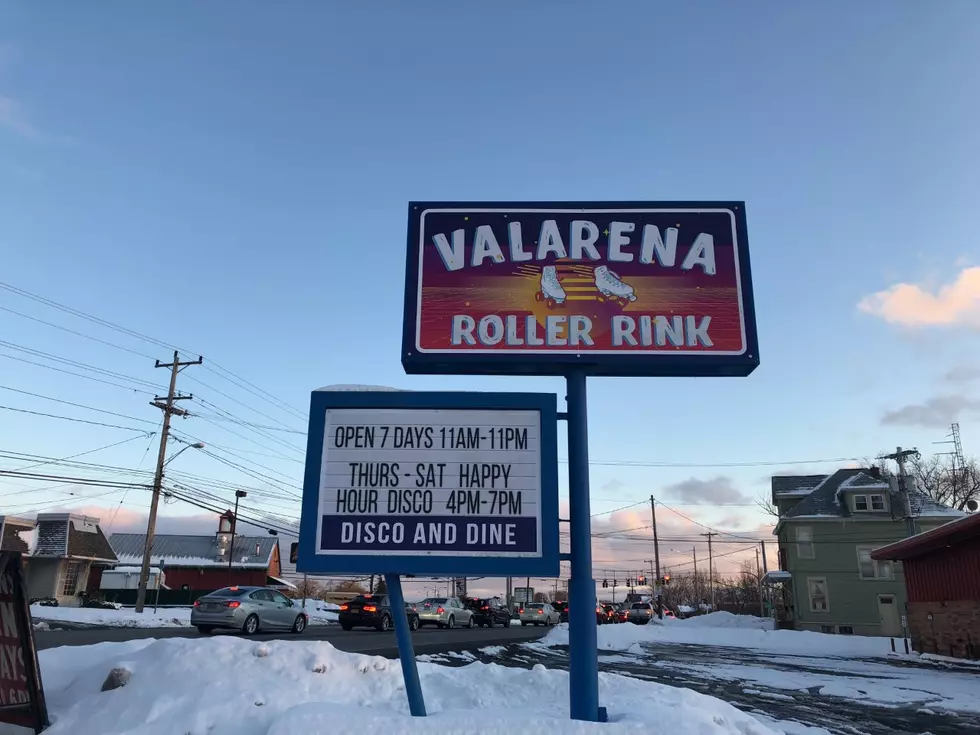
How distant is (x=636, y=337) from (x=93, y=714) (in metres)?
5.88

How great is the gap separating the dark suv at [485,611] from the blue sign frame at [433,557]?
2964cm

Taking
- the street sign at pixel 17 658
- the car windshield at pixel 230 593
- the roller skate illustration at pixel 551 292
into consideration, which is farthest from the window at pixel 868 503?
the street sign at pixel 17 658

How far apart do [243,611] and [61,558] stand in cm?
3458

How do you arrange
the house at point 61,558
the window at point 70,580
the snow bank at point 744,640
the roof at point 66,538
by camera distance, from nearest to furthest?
1. the snow bank at point 744,640
2. the house at point 61,558
3. the roof at point 66,538
4. the window at point 70,580

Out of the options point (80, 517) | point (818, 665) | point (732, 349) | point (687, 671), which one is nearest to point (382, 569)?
point (732, 349)

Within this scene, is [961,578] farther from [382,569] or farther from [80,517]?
[80,517]

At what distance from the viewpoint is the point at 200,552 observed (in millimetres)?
61062

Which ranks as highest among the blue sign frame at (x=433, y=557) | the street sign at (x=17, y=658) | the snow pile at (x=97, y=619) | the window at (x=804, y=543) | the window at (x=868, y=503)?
the window at (x=868, y=503)

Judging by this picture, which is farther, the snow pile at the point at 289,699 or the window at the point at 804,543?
the window at the point at 804,543

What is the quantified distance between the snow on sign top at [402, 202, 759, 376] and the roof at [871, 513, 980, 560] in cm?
1511

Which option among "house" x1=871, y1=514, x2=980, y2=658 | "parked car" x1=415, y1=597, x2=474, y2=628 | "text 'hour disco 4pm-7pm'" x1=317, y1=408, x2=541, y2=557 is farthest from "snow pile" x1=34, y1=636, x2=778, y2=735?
"parked car" x1=415, y1=597, x2=474, y2=628

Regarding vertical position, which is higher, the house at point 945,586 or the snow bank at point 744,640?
the house at point 945,586

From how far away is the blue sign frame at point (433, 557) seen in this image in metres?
5.89

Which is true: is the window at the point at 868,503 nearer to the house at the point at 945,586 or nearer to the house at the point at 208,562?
the house at the point at 945,586
